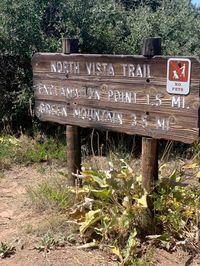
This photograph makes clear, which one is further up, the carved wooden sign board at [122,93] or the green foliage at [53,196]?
the carved wooden sign board at [122,93]

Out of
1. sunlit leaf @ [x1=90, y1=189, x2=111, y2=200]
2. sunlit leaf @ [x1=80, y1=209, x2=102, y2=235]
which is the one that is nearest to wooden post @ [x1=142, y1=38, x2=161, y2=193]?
sunlit leaf @ [x1=90, y1=189, x2=111, y2=200]

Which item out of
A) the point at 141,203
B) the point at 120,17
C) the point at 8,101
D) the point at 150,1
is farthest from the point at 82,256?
the point at 150,1

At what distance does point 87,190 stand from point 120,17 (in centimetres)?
434

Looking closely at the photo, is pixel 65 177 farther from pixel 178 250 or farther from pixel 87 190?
pixel 178 250

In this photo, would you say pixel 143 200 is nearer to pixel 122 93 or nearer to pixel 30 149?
pixel 122 93

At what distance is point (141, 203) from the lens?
396 centimetres

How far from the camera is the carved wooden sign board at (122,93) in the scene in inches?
146

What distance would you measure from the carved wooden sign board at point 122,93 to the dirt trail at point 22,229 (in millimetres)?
1000

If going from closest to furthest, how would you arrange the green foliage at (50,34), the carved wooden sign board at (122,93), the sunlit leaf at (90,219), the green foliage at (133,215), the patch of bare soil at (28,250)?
the carved wooden sign board at (122,93), the patch of bare soil at (28,250), the green foliage at (133,215), the sunlit leaf at (90,219), the green foliage at (50,34)

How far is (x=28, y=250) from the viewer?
4047 millimetres

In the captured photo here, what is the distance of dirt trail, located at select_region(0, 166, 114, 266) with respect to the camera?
3.87m

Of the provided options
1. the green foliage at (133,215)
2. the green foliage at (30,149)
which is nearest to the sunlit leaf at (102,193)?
the green foliage at (133,215)

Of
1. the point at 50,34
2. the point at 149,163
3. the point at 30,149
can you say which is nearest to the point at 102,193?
the point at 149,163

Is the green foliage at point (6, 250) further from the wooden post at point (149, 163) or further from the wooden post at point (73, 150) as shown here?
the wooden post at point (149, 163)
